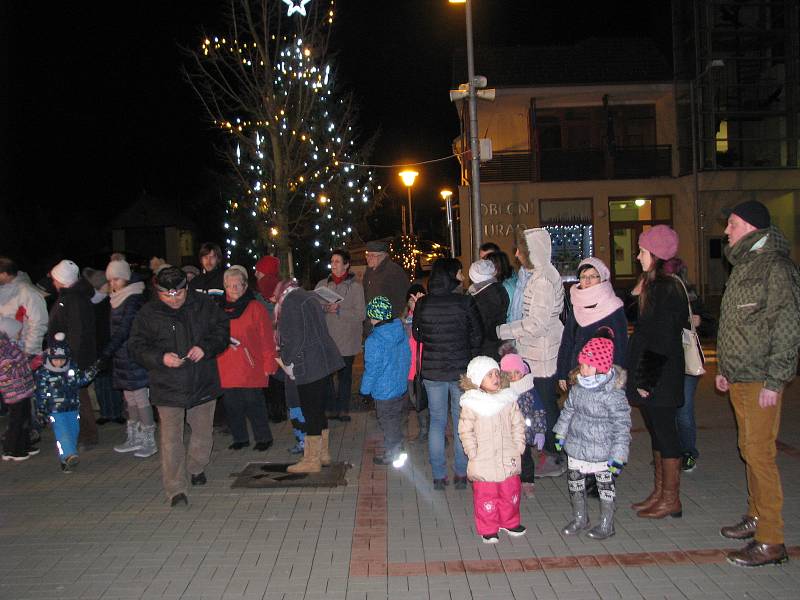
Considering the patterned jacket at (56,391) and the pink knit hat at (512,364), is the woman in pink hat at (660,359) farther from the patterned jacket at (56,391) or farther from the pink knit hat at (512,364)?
the patterned jacket at (56,391)

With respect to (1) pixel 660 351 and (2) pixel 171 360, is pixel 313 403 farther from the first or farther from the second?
(1) pixel 660 351

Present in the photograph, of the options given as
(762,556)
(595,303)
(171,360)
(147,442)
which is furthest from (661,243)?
(147,442)

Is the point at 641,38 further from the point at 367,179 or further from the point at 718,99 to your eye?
the point at 367,179

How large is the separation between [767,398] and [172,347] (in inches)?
173

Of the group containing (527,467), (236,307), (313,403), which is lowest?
(527,467)

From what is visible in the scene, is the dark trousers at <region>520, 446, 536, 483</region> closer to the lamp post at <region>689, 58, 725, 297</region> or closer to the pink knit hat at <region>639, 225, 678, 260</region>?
the pink knit hat at <region>639, 225, 678, 260</region>

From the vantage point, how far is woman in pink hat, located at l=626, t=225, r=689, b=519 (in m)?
5.45

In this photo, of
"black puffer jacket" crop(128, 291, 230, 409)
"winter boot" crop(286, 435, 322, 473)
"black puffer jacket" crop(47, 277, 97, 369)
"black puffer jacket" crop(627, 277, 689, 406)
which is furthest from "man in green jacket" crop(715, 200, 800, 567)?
"black puffer jacket" crop(47, 277, 97, 369)

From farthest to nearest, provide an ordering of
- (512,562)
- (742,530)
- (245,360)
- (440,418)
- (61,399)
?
(245,360), (61,399), (440,418), (742,530), (512,562)

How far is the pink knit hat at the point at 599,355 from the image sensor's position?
5148 mm

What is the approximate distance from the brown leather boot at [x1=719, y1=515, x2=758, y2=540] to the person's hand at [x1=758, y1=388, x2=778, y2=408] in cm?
90

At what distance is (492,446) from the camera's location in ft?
17.2

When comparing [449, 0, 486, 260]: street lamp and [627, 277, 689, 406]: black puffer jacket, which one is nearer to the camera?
[627, 277, 689, 406]: black puffer jacket

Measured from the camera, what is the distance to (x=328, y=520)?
5793mm
